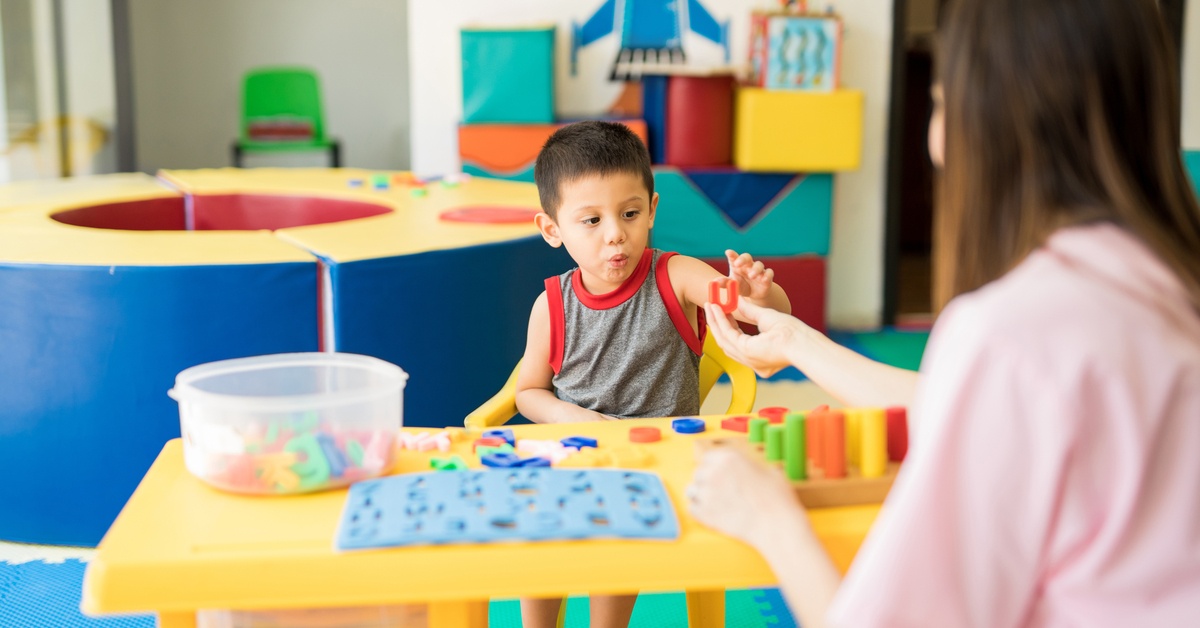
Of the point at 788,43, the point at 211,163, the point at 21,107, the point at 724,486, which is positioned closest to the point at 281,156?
the point at 211,163

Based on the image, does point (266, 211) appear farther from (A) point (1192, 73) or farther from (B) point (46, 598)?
(A) point (1192, 73)

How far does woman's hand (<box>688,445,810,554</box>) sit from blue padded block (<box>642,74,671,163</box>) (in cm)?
355

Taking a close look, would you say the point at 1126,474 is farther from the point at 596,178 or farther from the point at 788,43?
the point at 788,43

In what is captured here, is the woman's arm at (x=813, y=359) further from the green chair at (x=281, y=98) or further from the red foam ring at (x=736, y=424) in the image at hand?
the green chair at (x=281, y=98)

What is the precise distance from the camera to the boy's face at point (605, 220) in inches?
70.9

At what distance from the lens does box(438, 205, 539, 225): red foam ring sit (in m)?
2.83

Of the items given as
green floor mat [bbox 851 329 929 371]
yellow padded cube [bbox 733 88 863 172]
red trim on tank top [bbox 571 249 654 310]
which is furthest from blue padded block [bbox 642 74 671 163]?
red trim on tank top [bbox 571 249 654 310]

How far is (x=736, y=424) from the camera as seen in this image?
1312 millimetres

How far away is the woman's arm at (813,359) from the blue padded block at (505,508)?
0.96ft

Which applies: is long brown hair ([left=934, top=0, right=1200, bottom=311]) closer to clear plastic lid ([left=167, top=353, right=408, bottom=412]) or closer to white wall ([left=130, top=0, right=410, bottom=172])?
clear plastic lid ([left=167, top=353, right=408, bottom=412])

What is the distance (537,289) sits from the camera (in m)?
2.76

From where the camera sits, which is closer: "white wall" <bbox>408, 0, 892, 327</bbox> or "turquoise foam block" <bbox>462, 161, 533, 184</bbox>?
"turquoise foam block" <bbox>462, 161, 533, 184</bbox>

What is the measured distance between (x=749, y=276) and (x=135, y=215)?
261 cm

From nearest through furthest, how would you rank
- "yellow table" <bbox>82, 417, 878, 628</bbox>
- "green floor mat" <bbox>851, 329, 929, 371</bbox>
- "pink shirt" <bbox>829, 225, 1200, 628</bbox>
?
"pink shirt" <bbox>829, 225, 1200, 628</bbox> < "yellow table" <bbox>82, 417, 878, 628</bbox> < "green floor mat" <bbox>851, 329, 929, 371</bbox>
